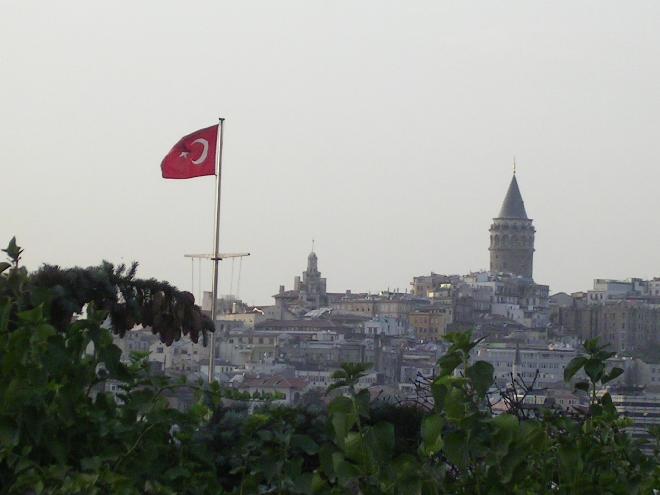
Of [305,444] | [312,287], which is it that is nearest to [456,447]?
[305,444]

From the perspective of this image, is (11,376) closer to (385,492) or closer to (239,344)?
(385,492)

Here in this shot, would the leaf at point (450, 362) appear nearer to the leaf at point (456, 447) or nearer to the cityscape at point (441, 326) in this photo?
the leaf at point (456, 447)

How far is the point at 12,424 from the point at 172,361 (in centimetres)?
8559

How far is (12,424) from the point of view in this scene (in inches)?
148

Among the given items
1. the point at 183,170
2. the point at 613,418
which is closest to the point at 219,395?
the point at 613,418

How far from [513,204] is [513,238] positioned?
2.23m

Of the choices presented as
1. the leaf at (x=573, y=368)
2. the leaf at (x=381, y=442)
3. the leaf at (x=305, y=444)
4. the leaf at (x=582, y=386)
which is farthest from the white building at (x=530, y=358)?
the leaf at (x=381, y=442)

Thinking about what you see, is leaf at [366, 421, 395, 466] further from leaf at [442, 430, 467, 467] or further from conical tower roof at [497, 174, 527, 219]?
conical tower roof at [497, 174, 527, 219]

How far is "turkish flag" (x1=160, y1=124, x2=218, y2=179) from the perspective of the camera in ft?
54.1

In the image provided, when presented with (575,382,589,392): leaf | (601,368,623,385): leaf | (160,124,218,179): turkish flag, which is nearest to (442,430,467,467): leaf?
(601,368,623,385): leaf

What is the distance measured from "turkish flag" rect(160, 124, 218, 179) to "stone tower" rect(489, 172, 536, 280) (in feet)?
370

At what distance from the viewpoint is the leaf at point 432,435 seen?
3615mm

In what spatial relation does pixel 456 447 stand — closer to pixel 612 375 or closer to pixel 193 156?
pixel 612 375

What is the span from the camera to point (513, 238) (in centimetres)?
13075
